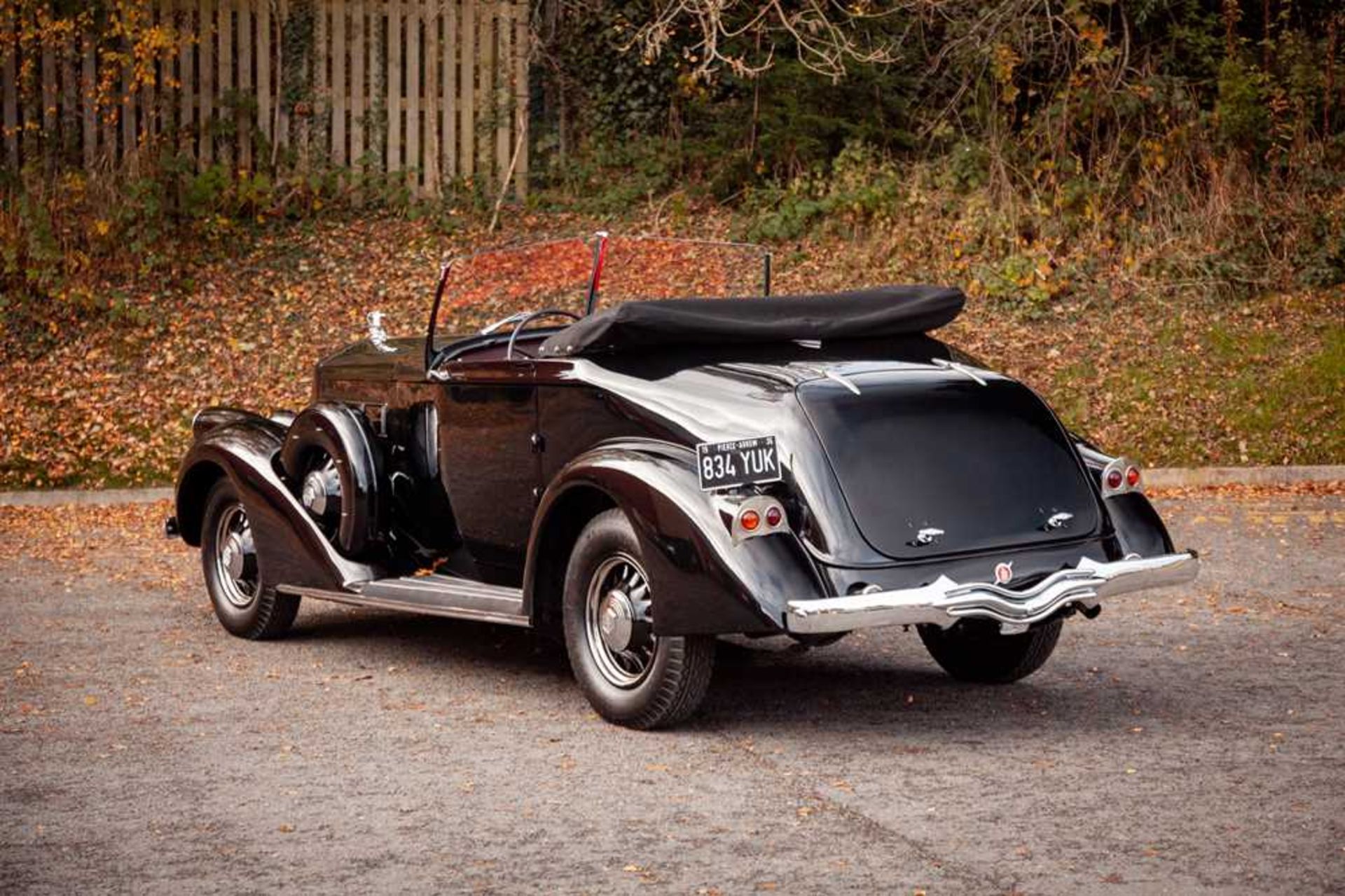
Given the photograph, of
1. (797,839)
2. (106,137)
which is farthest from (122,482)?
(797,839)

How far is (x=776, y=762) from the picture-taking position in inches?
232

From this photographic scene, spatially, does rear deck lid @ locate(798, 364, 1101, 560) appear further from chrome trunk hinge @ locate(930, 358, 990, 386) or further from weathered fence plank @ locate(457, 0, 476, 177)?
Answer: weathered fence plank @ locate(457, 0, 476, 177)

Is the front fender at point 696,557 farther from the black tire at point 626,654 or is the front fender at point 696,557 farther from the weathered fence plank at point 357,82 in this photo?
the weathered fence plank at point 357,82

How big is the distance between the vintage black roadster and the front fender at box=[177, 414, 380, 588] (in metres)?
0.02

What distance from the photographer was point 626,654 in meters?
6.36

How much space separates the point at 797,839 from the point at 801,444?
5.10 feet

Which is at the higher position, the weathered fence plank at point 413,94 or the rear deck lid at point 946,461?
the weathered fence plank at point 413,94

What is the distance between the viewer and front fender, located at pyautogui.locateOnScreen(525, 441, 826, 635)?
230 inches

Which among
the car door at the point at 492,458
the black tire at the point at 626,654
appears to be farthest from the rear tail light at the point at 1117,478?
the car door at the point at 492,458

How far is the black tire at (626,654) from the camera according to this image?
20.2 ft

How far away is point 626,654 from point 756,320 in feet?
4.32

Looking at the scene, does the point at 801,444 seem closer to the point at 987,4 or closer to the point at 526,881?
the point at 526,881

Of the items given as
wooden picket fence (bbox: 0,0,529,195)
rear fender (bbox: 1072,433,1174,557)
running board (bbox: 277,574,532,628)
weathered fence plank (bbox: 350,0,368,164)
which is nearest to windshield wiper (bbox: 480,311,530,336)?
running board (bbox: 277,574,532,628)

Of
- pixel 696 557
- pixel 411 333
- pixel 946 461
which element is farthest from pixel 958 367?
pixel 411 333
